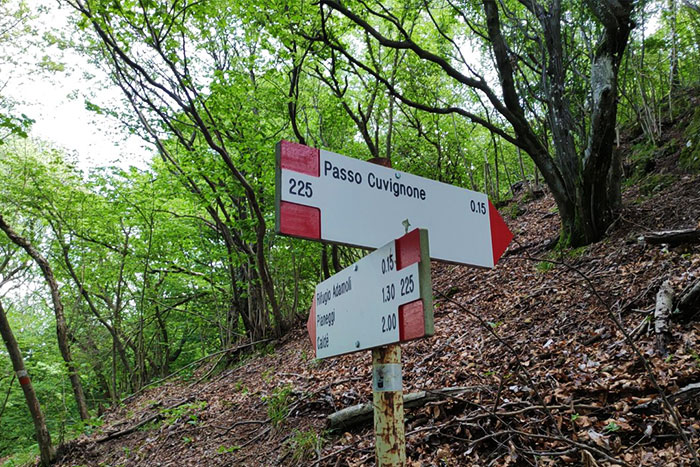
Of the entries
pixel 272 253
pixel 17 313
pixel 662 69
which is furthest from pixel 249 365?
pixel 17 313

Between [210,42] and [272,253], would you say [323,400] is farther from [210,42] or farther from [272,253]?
[210,42]

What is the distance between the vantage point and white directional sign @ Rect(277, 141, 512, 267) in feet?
5.83

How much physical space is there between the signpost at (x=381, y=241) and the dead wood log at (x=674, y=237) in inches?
145

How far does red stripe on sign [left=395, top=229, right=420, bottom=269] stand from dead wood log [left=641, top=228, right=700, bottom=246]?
4609 mm

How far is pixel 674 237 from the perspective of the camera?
4.75 m

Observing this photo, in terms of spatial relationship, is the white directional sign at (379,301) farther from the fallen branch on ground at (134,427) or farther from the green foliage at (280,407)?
the fallen branch on ground at (134,427)

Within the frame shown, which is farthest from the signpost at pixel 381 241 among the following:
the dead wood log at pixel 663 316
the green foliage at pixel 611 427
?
the dead wood log at pixel 663 316

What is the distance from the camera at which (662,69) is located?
1089 cm

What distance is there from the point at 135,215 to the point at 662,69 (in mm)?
14687

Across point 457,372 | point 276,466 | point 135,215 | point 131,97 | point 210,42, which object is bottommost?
point 276,466

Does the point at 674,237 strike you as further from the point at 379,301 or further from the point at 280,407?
the point at 280,407

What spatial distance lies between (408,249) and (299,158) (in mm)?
636

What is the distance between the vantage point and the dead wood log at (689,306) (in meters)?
3.40

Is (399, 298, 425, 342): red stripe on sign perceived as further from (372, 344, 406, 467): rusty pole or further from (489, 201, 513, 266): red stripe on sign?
(489, 201, 513, 266): red stripe on sign
